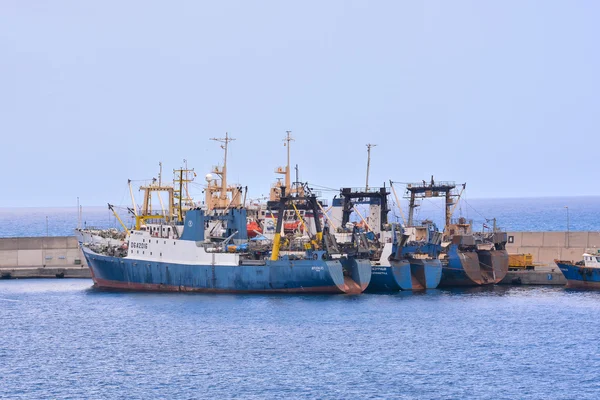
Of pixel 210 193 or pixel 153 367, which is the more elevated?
pixel 210 193

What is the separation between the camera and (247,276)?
257 feet

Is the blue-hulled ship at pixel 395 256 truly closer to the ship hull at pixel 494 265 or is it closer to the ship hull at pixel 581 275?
the ship hull at pixel 494 265

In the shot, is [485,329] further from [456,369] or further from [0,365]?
[0,365]

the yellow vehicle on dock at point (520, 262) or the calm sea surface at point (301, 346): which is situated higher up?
the yellow vehicle on dock at point (520, 262)

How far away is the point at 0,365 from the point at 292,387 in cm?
1654

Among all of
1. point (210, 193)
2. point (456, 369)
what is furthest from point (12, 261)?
point (456, 369)

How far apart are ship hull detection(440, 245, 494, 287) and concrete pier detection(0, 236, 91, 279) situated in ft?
111

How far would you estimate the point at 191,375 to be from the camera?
5156 centimetres

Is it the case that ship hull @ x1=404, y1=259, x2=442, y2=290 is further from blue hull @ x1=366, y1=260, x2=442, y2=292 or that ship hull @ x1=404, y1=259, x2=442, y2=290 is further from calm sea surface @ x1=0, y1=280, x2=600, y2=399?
calm sea surface @ x1=0, y1=280, x2=600, y2=399

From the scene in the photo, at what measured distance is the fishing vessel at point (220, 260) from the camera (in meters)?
77.1

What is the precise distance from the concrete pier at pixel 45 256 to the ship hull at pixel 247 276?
1281 centimetres

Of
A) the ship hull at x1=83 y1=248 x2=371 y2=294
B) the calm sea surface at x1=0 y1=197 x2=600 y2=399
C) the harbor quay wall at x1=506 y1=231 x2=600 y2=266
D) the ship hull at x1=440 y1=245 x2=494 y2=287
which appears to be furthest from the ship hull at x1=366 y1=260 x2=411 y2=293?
the harbor quay wall at x1=506 y1=231 x2=600 y2=266

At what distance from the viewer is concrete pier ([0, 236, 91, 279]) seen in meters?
95.6

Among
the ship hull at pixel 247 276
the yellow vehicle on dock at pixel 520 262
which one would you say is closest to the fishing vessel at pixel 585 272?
the yellow vehicle on dock at pixel 520 262
